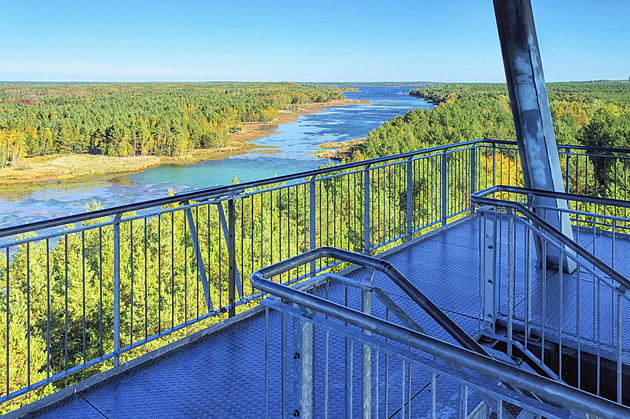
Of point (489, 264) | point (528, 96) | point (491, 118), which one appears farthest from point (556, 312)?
point (491, 118)

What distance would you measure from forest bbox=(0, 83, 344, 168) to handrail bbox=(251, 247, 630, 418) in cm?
8451

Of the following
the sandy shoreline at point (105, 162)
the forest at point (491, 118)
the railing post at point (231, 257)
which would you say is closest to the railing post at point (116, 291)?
the railing post at point (231, 257)

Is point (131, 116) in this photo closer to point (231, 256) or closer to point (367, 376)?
point (231, 256)

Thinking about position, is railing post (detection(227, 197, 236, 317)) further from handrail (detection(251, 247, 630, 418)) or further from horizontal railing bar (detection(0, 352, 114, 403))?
handrail (detection(251, 247, 630, 418))

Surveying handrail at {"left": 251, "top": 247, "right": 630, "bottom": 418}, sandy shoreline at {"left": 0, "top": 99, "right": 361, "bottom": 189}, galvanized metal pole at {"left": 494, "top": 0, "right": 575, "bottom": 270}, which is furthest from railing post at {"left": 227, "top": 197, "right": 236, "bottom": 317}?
sandy shoreline at {"left": 0, "top": 99, "right": 361, "bottom": 189}

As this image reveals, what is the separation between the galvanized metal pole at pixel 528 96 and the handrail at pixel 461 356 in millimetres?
3662

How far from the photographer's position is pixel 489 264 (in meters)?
3.65

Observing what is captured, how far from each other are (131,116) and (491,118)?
5660cm

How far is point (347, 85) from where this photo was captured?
9925 centimetres

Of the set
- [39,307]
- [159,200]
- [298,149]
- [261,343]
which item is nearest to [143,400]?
[261,343]

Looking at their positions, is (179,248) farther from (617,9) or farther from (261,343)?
(617,9)

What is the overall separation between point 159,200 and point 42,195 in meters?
76.7

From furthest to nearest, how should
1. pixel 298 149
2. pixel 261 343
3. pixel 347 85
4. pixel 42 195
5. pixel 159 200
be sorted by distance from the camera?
pixel 347 85 → pixel 298 149 → pixel 42 195 → pixel 261 343 → pixel 159 200

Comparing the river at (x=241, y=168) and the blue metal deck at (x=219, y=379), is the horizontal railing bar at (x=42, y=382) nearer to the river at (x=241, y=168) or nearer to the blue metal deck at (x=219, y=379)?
the blue metal deck at (x=219, y=379)
